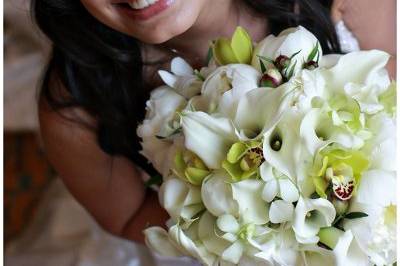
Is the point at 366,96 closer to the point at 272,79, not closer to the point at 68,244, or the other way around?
the point at 272,79

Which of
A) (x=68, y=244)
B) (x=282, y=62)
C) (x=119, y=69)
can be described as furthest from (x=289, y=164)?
(x=68, y=244)

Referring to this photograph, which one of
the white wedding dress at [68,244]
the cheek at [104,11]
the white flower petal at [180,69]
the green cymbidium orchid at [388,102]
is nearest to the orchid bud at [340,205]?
the green cymbidium orchid at [388,102]

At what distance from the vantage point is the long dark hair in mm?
999

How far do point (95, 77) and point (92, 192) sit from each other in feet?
0.78

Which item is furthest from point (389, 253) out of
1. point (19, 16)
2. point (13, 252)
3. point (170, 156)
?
point (19, 16)

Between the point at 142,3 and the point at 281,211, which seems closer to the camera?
the point at 281,211

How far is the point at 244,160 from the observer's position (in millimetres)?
660

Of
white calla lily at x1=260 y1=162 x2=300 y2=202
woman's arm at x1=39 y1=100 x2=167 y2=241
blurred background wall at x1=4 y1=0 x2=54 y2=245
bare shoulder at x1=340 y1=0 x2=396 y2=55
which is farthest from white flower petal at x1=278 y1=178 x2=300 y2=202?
blurred background wall at x1=4 y1=0 x2=54 y2=245

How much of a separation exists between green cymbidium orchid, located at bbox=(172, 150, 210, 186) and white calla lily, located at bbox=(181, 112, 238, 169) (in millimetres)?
12

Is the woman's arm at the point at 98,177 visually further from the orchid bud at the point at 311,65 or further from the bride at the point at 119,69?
the orchid bud at the point at 311,65

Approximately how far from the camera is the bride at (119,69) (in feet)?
3.31

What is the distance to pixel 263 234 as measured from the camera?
67 centimetres

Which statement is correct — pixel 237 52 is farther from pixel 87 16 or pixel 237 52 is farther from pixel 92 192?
pixel 92 192

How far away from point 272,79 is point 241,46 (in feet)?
0.27
